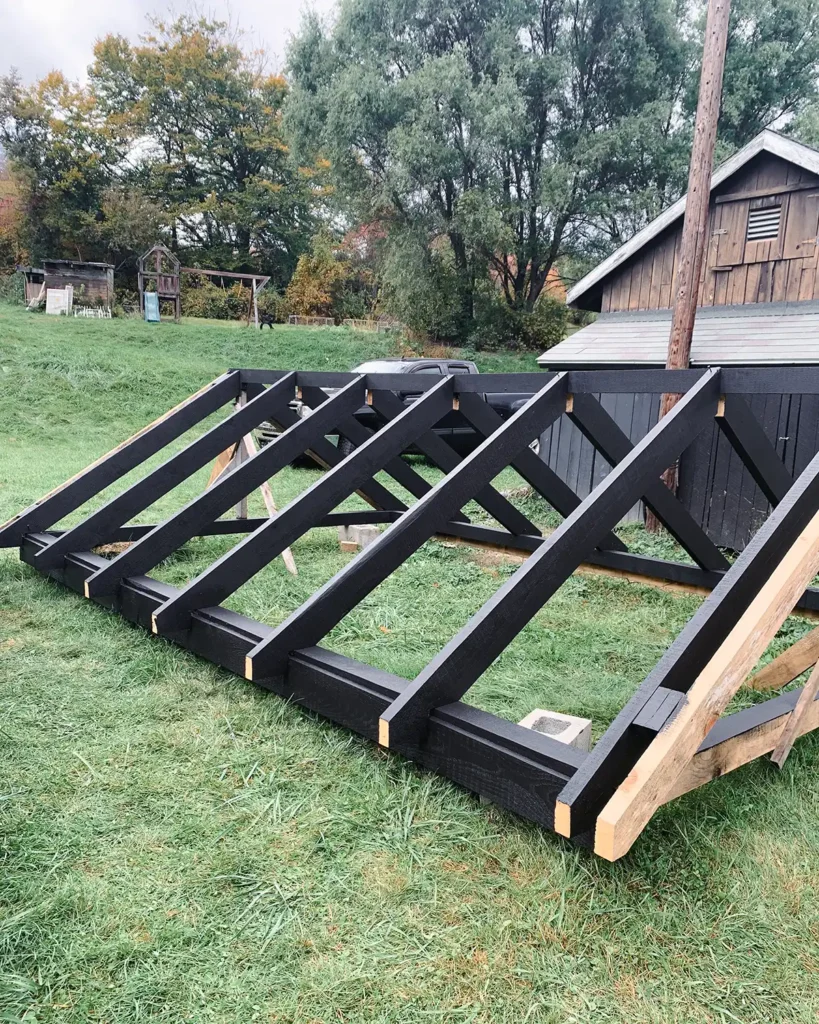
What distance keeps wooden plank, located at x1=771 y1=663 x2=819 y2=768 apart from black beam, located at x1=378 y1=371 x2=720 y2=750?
0.89 metres

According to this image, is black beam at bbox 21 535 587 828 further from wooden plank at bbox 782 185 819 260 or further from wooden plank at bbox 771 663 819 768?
wooden plank at bbox 782 185 819 260

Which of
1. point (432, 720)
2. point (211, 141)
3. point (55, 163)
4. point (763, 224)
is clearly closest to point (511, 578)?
point (432, 720)

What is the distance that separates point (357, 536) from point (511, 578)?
4.05 metres

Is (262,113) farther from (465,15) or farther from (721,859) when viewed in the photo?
(721,859)

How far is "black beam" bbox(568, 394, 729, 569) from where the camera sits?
359cm

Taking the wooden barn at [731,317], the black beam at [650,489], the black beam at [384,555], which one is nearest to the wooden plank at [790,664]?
the black beam at [650,489]

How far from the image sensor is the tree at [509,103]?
1848 centimetres

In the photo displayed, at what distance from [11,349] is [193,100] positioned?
71.9 ft

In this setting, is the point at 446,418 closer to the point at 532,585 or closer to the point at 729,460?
the point at 729,460

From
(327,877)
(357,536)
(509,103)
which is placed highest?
(509,103)

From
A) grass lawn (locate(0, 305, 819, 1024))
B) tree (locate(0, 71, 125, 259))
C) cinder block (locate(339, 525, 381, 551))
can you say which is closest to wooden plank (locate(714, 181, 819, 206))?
cinder block (locate(339, 525, 381, 551))

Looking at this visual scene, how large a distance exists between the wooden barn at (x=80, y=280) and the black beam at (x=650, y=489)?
74.0 ft

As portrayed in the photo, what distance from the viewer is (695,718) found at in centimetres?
186

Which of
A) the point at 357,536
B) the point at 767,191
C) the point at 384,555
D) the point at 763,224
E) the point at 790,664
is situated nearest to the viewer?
the point at 384,555
